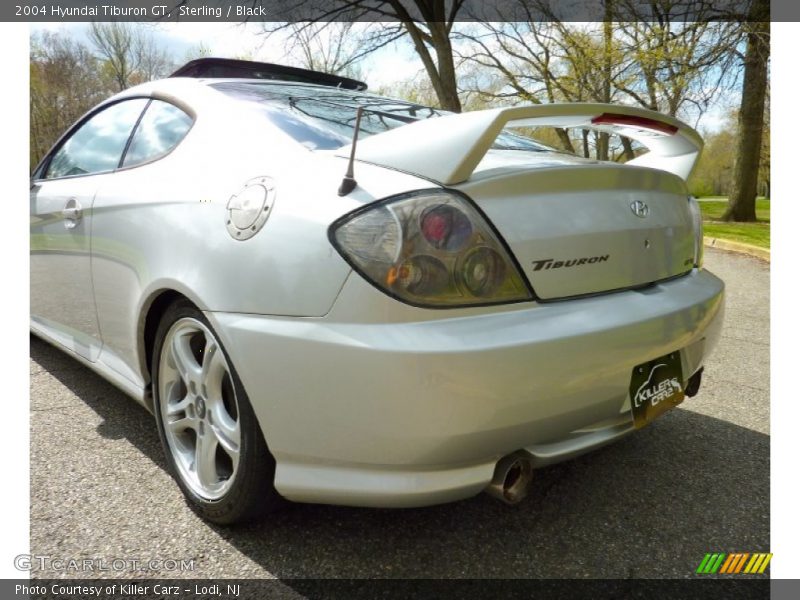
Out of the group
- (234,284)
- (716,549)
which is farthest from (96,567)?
(716,549)

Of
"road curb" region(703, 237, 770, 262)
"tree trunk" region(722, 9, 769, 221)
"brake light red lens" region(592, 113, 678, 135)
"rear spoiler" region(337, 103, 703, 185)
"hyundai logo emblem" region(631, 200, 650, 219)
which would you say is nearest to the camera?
"rear spoiler" region(337, 103, 703, 185)

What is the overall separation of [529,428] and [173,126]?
68.0 inches

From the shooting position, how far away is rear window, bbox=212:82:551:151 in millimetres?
1892

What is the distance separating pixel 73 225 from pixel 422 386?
1967mm

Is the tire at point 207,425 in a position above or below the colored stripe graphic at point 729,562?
above

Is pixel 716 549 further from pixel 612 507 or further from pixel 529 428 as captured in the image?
pixel 529 428

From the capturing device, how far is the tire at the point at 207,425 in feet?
5.53

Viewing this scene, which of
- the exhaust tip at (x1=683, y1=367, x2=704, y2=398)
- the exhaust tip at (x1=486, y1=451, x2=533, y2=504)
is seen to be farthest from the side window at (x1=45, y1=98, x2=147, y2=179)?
the exhaust tip at (x1=683, y1=367, x2=704, y2=398)

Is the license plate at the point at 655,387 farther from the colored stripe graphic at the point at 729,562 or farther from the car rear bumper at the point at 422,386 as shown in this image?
the colored stripe graphic at the point at 729,562

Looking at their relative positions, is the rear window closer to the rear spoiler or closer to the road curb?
the rear spoiler

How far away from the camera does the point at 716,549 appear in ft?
5.85

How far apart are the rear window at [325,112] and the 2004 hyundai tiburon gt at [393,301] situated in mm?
19

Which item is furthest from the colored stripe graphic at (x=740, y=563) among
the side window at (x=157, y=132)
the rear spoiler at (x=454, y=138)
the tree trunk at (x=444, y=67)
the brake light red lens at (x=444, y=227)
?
the tree trunk at (x=444, y=67)

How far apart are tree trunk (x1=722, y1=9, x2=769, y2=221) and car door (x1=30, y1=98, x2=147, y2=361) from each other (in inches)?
513
